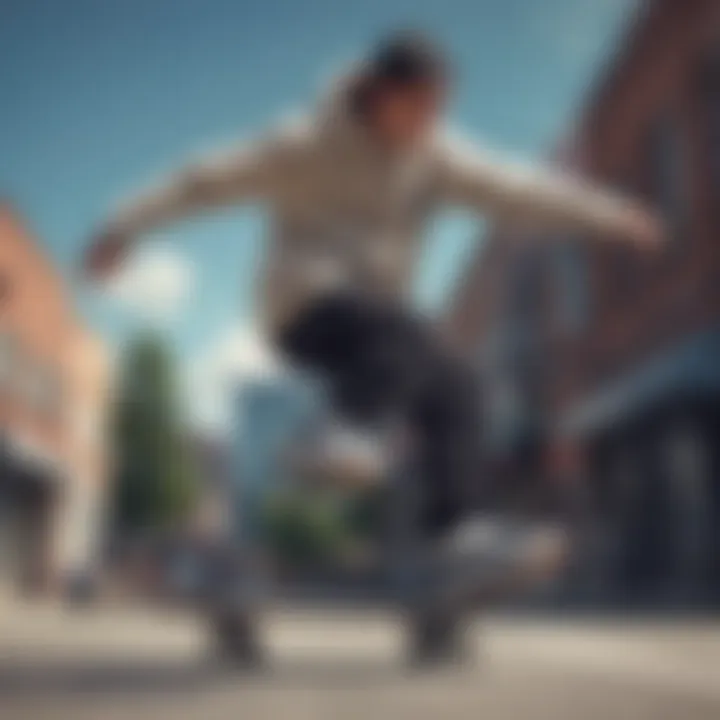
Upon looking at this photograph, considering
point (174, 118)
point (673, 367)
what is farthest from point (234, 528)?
point (673, 367)

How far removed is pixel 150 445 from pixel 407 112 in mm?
968

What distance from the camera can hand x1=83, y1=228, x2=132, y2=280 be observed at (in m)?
1.63

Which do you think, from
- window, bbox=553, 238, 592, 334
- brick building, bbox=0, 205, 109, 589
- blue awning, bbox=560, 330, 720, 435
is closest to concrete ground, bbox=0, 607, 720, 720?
brick building, bbox=0, 205, 109, 589

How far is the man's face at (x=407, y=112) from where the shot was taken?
169 cm

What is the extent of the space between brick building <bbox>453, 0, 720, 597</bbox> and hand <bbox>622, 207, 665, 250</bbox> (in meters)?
0.05

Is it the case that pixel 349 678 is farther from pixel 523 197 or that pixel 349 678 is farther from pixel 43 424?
pixel 43 424

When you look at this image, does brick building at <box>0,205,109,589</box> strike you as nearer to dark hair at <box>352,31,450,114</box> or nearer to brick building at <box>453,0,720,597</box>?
dark hair at <box>352,31,450,114</box>

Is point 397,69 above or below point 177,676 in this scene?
above

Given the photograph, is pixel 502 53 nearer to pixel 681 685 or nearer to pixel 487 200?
pixel 487 200

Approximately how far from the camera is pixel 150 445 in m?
2.23

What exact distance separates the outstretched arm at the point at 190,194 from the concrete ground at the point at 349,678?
65 cm

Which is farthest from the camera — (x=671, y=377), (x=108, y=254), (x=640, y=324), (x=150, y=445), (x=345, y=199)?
(x=671, y=377)

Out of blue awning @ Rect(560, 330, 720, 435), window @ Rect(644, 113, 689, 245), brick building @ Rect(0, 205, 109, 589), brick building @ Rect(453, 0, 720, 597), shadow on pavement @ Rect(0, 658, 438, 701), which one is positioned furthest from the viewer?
blue awning @ Rect(560, 330, 720, 435)

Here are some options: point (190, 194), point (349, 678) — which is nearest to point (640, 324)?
point (190, 194)
